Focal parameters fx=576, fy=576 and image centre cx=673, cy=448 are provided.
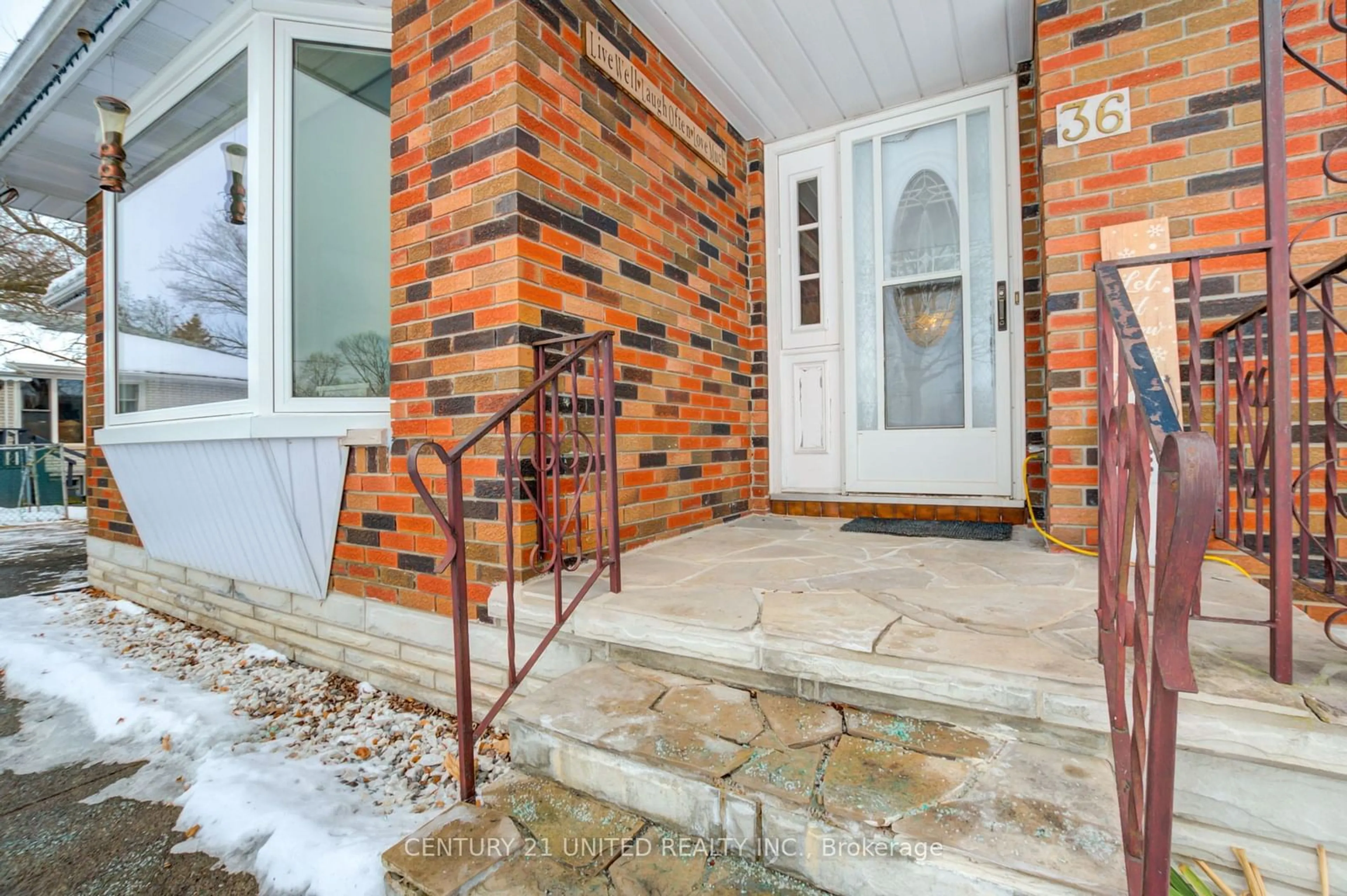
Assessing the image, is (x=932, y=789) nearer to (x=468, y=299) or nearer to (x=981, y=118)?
(x=468, y=299)

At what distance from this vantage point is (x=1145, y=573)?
84 centimetres

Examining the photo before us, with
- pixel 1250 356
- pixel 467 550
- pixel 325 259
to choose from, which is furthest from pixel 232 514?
pixel 1250 356

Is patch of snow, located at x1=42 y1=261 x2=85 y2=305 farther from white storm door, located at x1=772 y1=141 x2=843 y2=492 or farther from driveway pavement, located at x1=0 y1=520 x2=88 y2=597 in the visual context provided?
white storm door, located at x1=772 y1=141 x2=843 y2=492

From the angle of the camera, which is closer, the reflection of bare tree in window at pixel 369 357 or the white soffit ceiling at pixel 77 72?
the reflection of bare tree in window at pixel 369 357

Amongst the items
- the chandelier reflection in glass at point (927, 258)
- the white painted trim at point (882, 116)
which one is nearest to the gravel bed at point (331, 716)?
the chandelier reflection in glass at point (927, 258)

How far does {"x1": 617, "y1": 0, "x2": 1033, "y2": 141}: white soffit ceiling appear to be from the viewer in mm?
2463

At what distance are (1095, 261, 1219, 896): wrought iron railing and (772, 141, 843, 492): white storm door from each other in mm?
2143

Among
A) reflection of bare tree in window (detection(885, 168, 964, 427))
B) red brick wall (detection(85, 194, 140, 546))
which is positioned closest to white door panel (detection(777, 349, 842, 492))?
reflection of bare tree in window (detection(885, 168, 964, 427))

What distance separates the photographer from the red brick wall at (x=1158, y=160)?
189 cm

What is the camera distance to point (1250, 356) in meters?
1.94

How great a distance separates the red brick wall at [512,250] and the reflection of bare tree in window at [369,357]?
259mm

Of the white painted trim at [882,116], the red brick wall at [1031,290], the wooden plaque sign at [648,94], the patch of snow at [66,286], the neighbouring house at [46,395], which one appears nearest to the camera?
the wooden plaque sign at [648,94]

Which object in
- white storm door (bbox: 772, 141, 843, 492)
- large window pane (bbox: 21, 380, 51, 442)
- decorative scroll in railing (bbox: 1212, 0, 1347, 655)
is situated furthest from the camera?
large window pane (bbox: 21, 380, 51, 442)

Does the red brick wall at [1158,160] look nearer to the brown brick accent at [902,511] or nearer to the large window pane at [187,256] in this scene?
the brown brick accent at [902,511]
